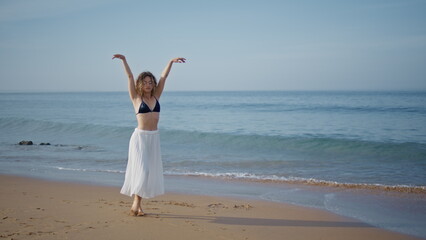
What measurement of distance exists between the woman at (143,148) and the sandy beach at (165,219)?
0.40 metres

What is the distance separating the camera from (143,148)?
5582 mm

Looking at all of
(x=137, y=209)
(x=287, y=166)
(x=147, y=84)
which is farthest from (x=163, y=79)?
(x=287, y=166)

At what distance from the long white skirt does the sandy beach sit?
0.40 metres

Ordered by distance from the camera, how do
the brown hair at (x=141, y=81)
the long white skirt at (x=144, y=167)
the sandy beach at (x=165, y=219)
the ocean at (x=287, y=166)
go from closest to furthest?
1. the sandy beach at (x=165, y=219)
2. the long white skirt at (x=144, y=167)
3. the brown hair at (x=141, y=81)
4. the ocean at (x=287, y=166)

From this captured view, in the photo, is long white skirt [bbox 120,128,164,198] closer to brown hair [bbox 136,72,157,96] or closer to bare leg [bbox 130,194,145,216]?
bare leg [bbox 130,194,145,216]

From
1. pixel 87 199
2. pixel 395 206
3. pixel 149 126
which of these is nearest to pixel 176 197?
pixel 87 199

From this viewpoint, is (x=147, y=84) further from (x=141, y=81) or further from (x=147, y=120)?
(x=147, y=120)

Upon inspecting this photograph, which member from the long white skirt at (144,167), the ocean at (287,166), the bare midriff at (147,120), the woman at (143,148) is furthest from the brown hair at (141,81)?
the ocean at (287,166)

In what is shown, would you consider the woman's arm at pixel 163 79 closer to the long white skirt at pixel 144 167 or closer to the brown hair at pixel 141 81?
the brown hair at pixel 141 81

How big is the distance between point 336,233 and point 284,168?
6.11 meters

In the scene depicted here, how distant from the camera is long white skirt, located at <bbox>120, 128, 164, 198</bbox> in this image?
5.57 meters

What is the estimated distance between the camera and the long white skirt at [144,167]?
18.3 ft

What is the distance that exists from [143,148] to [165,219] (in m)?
1.09

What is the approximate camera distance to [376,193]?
792 cm
